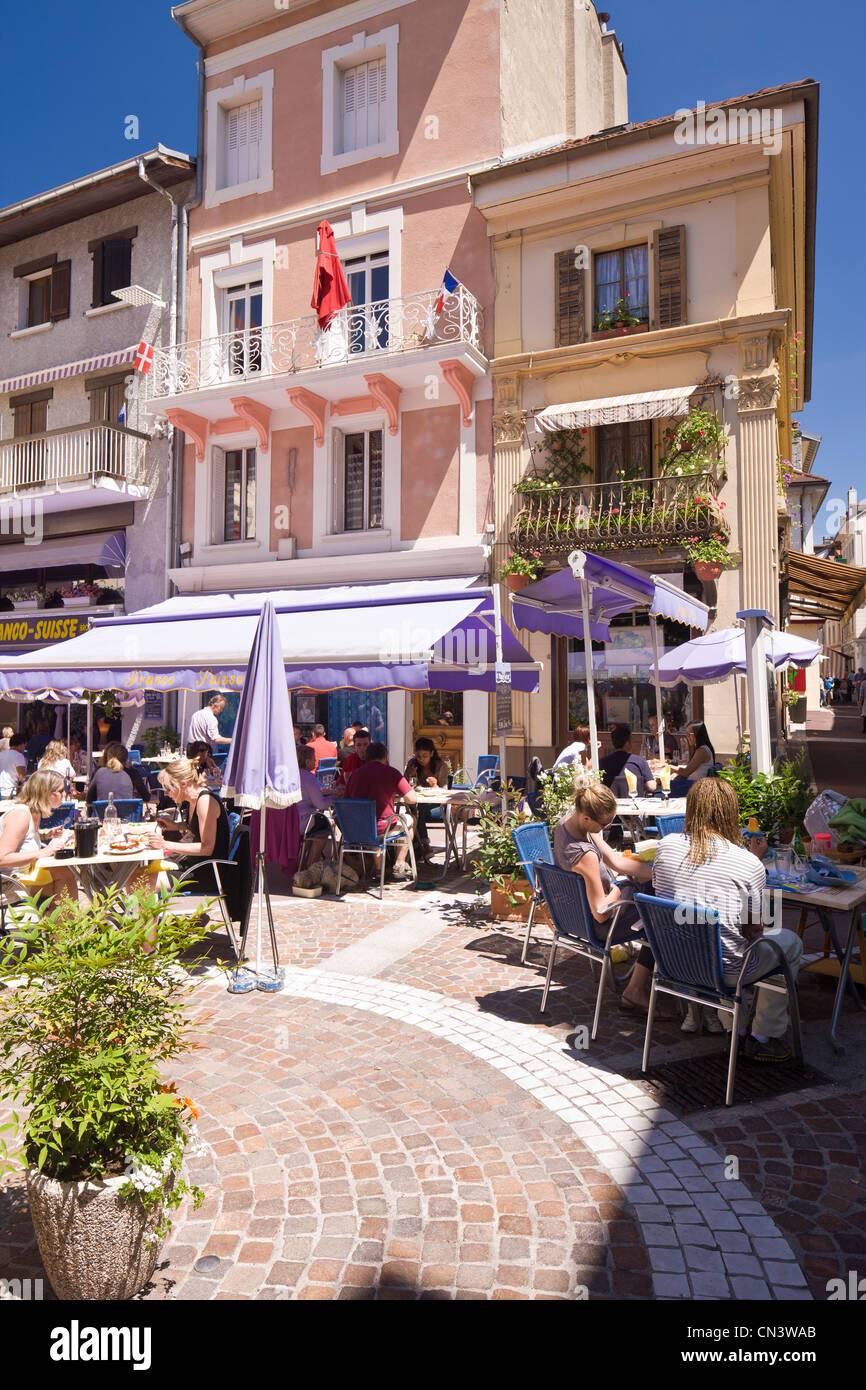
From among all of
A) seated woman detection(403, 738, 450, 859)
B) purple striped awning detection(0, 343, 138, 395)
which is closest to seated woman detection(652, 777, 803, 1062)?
seated woman detection(403, 738, 450, 859)

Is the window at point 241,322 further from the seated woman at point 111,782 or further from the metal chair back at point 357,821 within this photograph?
the metal chair back at point 357,821

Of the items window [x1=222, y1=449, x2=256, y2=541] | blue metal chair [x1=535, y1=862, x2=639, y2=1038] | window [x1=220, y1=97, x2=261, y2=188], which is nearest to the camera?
blue metal chair [x1=535, y1=862, x2=639, y2=1038]

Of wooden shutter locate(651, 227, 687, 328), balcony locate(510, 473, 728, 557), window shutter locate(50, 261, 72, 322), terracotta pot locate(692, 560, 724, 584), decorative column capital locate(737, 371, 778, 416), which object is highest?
window shutter locate(50, 261, 72, 322)

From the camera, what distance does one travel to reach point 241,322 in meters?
15.9

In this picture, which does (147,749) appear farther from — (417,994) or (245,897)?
(417,994)

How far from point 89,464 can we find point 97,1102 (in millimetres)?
15841

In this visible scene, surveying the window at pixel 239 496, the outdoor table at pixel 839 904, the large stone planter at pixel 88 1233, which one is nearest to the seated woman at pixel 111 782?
the large stone planter at pixel 88 1233

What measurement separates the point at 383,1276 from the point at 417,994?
272cm

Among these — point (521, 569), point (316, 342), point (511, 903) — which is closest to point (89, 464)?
point (316, 342)

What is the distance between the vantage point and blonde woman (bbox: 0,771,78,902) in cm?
544

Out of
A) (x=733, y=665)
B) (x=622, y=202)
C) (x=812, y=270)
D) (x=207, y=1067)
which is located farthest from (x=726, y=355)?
(x=207, y=1067)

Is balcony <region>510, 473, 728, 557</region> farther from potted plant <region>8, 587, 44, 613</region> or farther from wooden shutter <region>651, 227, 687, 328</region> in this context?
potted plant <region>8, 587, 44, 613</region>

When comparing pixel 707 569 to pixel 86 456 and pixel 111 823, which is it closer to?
pixel 111 823

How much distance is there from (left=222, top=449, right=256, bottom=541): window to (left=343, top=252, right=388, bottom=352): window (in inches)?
122
